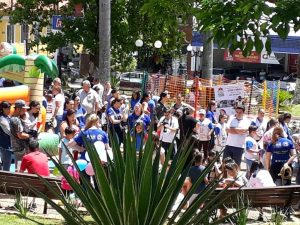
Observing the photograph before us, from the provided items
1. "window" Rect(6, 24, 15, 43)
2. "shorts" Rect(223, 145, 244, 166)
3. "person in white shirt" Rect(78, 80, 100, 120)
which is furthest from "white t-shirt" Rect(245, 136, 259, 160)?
"window" Rect(6, 24, 15, 43)

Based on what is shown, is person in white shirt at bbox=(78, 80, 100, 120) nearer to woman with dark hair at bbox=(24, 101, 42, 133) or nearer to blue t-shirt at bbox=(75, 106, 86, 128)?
blue t-shirt at bbox=(75, 106, 86, 128)

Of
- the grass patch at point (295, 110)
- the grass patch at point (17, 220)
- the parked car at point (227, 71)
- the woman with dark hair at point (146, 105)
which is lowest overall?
the grass patch at point (295, 110)

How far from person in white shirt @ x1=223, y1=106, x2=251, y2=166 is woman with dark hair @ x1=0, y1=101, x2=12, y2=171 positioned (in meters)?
3.95

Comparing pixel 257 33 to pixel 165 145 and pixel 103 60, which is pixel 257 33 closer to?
pixel 165 145

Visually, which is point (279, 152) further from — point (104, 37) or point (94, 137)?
point (104, 37)

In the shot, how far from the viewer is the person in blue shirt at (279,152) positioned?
12500mm

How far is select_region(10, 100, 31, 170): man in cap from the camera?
1264 centimetres

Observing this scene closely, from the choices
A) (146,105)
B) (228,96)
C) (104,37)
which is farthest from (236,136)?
(104,37)

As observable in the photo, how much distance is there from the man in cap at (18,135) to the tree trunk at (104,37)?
34.7 feet

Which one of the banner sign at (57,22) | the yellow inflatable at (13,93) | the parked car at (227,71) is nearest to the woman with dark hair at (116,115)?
the yellow inflatable at (13,93)

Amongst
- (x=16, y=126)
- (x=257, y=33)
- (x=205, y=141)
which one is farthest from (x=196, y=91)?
(x=257, y=33)

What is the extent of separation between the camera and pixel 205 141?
15703 millimetres

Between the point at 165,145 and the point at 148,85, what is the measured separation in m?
12.5

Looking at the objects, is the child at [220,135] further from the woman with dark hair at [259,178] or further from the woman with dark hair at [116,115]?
the woman with dark hair at [259,178]
